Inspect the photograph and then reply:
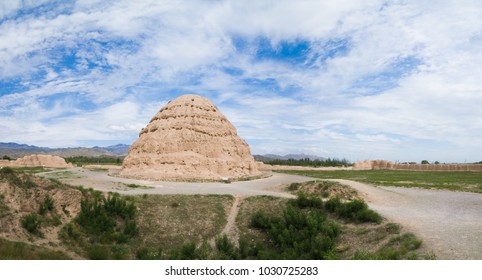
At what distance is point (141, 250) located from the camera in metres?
15.0

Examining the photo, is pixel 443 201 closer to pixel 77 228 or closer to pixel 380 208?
pixel 380 208

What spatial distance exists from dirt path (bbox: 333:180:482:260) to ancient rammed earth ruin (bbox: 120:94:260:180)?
665 inches

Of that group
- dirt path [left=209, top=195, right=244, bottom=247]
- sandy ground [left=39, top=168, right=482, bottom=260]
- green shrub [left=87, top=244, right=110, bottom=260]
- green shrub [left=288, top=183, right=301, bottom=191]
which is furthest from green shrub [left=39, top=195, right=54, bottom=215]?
green shrub [left=288, top=183, right=301, bottom=191]

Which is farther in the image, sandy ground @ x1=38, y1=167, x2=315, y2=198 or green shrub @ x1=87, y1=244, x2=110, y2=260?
sandy ground @ x1=38, y1=167, x2=315, y2=198

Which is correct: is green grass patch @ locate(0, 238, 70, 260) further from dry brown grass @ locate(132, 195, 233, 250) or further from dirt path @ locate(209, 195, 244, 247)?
→ dirt path @ locate(209, 195, 244, 247)

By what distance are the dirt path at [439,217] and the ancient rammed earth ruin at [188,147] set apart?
16892 millimetres

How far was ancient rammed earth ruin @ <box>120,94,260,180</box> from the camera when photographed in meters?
36.0

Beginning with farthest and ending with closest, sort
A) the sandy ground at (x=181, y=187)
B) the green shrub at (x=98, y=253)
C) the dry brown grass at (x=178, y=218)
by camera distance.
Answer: the sandy ground at (x=181, y=187) → the dry brown grass at (x=178, y=218) → the green shrub at (x=98, y=253)

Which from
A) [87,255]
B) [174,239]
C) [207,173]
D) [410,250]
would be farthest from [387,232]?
[207,173]

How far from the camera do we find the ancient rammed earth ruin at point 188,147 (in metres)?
36.0

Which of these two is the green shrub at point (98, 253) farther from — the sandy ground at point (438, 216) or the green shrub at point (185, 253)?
the sandy ground at point (438, 216)

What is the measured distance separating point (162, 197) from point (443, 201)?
18.1m

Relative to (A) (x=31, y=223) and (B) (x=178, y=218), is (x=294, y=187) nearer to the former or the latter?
(B) (x=178, y=218)

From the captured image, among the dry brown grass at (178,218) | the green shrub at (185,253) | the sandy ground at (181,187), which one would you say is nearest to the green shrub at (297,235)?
the green shrub at (185,253)
